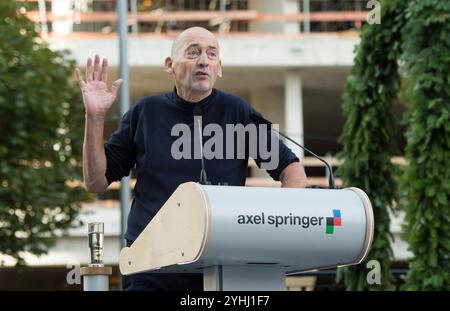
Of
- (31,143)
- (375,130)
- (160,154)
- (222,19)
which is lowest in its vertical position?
(31,143)

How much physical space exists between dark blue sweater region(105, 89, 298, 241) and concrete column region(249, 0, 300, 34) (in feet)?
78.6

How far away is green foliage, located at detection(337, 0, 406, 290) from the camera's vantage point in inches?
367

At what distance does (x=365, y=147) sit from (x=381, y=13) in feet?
3.73

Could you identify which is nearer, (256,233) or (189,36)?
(256,233)

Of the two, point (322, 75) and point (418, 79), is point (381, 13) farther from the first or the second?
point (322, 75)

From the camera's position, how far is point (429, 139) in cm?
877

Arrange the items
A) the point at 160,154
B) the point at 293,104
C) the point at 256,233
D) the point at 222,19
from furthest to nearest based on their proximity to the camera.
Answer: the point at 293,104 < the point at 222,19 < the point at 160,154 < the point at 256,233

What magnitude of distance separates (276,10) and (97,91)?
2534 cm

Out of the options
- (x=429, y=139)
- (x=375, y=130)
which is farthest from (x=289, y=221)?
(x=375, y=130)

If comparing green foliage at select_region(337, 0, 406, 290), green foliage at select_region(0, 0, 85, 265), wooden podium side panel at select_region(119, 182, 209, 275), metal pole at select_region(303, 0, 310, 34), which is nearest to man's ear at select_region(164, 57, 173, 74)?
wooden podium side panel at select_region(119, 182, 209, 275)

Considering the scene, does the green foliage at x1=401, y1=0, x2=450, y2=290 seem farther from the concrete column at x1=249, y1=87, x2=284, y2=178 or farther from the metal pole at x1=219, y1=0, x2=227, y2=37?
the concrete column at x1=249, y1=87, x2=284, y2=178

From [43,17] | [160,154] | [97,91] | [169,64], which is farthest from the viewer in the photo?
[43,17]

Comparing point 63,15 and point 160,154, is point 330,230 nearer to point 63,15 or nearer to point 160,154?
point 160,154

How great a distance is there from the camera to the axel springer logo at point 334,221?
329cm
